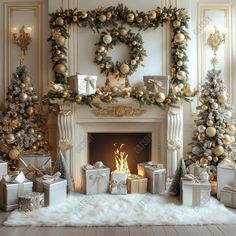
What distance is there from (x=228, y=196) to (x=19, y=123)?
320 centimetres

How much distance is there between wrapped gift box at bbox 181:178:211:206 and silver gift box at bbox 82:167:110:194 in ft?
3.73

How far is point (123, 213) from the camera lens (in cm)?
390

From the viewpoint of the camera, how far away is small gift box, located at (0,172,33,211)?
4074 mm

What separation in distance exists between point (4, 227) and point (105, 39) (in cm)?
306

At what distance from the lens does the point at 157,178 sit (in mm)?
4742

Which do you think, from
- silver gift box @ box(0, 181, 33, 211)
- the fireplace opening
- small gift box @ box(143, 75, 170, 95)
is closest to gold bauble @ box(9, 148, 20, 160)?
silver gift box @ box(0, 181, 33, 211)

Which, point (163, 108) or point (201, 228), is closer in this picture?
point (201, 228)

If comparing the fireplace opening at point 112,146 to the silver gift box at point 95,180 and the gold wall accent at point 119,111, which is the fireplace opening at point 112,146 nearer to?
the gold wall accent at point 119,111

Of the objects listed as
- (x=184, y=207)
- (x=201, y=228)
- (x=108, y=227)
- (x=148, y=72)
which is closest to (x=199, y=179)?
(x=184, y=207)

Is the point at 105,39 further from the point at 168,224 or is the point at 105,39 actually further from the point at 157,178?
the point at 168,224

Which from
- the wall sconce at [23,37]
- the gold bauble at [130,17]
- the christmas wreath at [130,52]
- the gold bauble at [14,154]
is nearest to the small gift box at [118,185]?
the gold bauble at [14,154]

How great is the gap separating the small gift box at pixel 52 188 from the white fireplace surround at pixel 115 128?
692 millimetres

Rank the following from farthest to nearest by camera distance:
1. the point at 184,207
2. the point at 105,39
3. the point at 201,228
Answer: the point at 105,39
the point at 184,207
the point at 201,228

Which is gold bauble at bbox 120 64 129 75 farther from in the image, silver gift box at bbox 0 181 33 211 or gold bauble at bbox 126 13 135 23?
silver gift box at bbox 0 181 33 211
